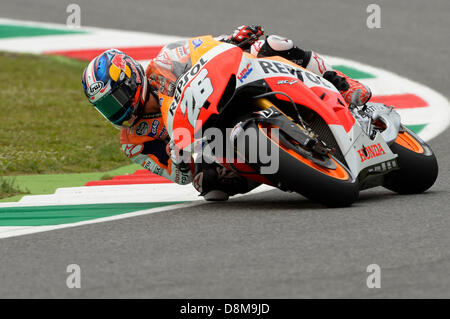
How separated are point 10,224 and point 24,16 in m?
11.0

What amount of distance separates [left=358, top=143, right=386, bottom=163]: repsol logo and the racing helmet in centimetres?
162

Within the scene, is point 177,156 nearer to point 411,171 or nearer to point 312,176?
point 312,176

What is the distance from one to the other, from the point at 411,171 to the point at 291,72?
112 centimetres

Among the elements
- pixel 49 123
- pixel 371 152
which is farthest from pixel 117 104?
pixel 49 123

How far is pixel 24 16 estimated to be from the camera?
17.2 m

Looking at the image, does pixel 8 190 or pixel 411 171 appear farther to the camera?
pixel 8 190

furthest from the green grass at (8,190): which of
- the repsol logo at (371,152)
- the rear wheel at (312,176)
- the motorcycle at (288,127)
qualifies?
the repsol logo at (371,152)

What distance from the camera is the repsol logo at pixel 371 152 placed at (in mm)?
6754

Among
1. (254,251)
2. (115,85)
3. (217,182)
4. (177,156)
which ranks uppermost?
(115,85)

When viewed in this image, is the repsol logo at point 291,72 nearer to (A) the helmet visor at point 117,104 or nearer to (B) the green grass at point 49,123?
(A) the helmet visor at point 117,104

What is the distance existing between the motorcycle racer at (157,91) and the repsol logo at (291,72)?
0.30m

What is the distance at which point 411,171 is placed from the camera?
281 inches

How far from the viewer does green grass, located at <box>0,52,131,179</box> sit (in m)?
9.73

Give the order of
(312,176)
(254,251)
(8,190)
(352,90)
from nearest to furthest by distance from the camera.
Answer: (254,251)
(312,176)
(352,90)
(8,190)
